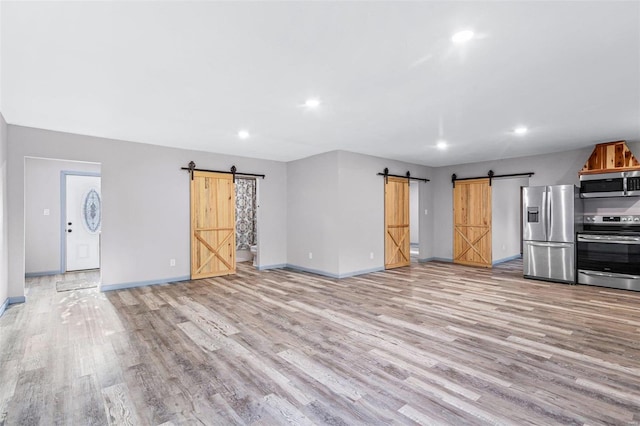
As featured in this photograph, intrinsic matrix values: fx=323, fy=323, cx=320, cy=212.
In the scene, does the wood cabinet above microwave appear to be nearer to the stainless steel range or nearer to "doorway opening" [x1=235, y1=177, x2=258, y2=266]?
the stainless steel range

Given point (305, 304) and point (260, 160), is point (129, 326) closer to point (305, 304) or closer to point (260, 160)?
point (305, 304)

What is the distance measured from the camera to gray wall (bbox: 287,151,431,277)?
6359 mm

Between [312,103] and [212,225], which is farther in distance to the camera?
[212,225]

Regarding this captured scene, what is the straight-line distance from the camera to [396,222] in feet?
24.8

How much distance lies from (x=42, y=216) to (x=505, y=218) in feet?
35.3

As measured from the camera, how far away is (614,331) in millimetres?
3451

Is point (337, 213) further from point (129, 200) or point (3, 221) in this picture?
point (3, 221)

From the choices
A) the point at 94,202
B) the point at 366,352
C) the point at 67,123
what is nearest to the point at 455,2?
the point at 366,352

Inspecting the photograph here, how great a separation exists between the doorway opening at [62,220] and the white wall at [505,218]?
8.72 metres

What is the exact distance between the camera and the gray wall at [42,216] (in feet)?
21.1

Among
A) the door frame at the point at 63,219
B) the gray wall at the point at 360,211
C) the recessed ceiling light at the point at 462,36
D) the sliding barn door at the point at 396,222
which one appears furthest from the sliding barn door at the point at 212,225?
the recessed ceiling light at the point at 462,36

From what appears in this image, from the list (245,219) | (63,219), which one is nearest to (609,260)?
(245,219)

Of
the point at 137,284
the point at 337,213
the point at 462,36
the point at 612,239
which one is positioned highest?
the point at 462,36

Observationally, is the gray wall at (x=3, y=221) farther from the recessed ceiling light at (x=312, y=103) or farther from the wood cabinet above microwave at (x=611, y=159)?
the wood cabinet above microwave at (x=611, y=159)
